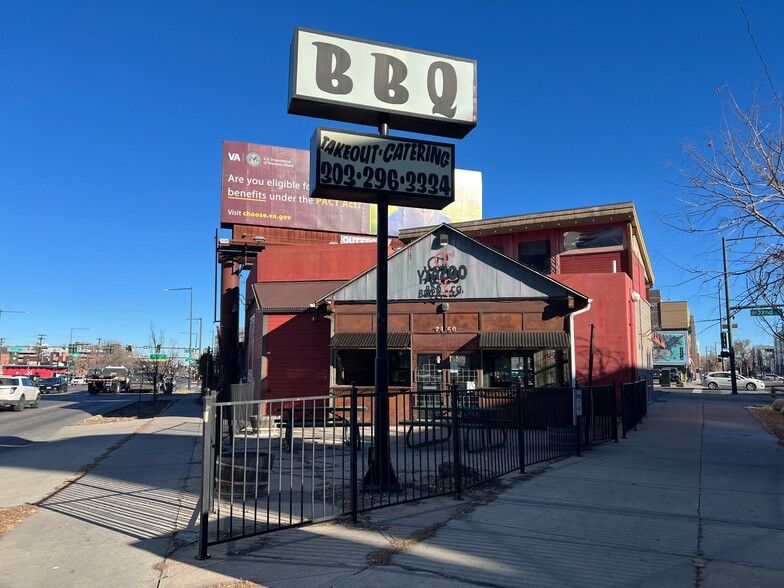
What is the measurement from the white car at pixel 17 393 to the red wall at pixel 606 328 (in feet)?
85.1

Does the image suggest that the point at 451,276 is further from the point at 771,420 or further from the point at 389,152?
the point at 771,420

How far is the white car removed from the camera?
92.3 ft

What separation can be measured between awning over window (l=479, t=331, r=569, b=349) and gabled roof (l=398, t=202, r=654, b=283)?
18.7 feet

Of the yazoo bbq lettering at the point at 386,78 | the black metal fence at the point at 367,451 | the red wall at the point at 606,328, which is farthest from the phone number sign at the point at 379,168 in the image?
the red wall at the point at 606,328

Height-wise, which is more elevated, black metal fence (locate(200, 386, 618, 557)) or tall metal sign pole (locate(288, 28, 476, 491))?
tall metal sign pole (locate(288, 28, 476, 491))

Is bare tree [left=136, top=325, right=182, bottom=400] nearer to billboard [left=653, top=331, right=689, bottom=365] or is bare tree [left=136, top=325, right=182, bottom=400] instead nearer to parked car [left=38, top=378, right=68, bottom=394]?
parked car [left=38, top=378, right=68, bottom=394]

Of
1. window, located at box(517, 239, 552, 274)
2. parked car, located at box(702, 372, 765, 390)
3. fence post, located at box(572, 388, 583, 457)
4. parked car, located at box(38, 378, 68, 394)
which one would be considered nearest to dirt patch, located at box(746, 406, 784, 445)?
fence post, located at box(572, 388, 583, 457)

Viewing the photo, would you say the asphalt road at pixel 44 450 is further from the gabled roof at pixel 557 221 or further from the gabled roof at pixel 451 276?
the gabled roof at pixel 557 221

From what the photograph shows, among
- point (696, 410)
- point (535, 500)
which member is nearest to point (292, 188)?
point (696, 410)

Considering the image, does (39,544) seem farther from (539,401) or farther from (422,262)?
(422,262)

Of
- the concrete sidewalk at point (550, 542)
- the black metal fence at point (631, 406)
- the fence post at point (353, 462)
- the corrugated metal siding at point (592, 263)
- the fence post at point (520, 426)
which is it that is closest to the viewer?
the concrete sidewalk at point (550, 542)

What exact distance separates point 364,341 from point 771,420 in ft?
41.6

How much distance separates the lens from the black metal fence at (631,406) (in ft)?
44.9

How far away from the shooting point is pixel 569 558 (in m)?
5.20
